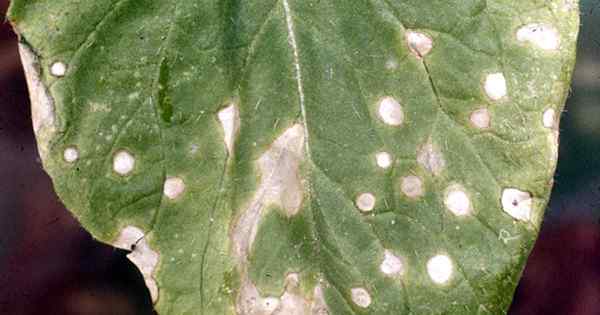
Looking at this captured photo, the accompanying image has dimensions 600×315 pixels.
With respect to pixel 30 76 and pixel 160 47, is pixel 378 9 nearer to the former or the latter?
pixel 160 47

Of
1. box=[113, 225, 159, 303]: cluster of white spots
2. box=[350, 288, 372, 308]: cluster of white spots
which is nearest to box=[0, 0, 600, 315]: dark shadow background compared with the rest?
box=[113, 225, 159, 303]: cluster of white spots

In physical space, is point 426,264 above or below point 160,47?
below

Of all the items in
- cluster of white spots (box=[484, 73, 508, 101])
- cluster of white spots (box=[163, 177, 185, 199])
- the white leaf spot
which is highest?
cluster of white spots (box=[484, 73, 508, 101])

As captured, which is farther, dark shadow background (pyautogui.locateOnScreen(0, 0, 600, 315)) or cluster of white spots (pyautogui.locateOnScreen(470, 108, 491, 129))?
dark shadow background (pyautogui.locateOnScreen(0, 0, 600, 315))

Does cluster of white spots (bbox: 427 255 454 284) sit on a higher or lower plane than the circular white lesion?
higher

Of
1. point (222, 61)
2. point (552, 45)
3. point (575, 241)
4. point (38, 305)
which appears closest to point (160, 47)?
point (222, 61)

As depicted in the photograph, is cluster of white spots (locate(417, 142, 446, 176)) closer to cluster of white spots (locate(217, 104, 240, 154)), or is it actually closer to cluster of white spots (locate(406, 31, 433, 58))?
cluster of white spots (locate(406, 31, 433, 58))

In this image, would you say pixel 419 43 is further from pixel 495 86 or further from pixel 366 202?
pixel 366 202

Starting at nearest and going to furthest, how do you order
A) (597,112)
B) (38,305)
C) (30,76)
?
(30,76)
(38,305)
(597,112)
